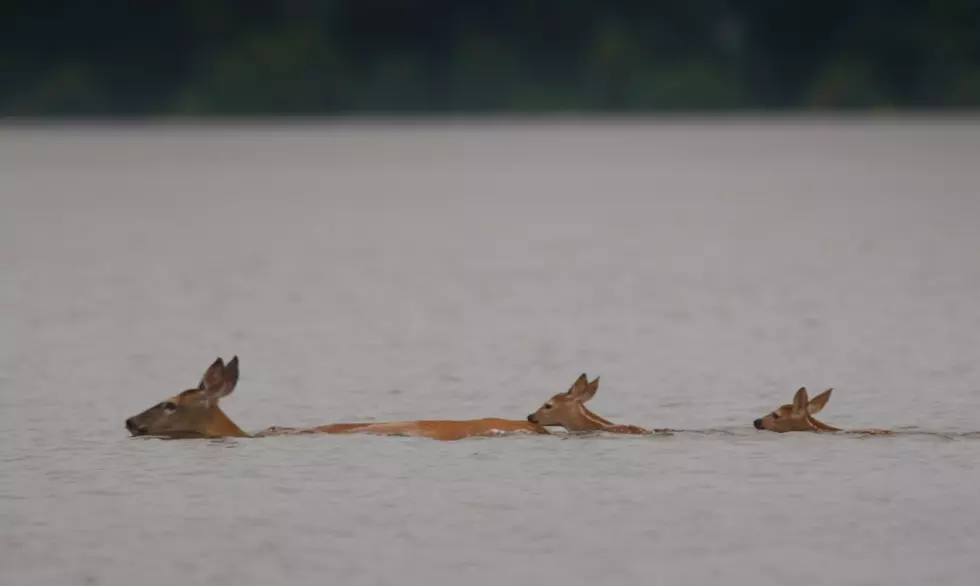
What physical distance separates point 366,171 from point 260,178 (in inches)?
143

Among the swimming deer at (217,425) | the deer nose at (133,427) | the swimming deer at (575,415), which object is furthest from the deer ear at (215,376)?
the swimming deer at (575,415)

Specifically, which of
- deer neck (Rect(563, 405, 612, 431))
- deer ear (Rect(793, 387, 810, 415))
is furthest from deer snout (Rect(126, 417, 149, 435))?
deer ear (Rect(793, 387, 810, 415))

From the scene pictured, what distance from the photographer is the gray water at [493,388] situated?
6172 millimetres

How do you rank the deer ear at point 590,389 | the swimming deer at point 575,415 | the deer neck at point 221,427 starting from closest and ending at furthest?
the deer ear at point 590,389 → the swimming deer at point 575,415 → the deer neck at point 221,427

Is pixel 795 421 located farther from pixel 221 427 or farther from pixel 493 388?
pixel 221 427

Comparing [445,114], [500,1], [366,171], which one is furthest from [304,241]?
[500,1]

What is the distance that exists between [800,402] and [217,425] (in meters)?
2.18

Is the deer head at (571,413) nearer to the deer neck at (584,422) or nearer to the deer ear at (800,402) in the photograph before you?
the deer neck at (584,422)

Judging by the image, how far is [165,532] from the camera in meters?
6.44

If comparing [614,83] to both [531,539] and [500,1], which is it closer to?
[500,1]

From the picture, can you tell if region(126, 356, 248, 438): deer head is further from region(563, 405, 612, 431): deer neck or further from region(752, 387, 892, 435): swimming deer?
region(752, 387, 892, 435): swimming deer

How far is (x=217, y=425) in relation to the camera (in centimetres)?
812

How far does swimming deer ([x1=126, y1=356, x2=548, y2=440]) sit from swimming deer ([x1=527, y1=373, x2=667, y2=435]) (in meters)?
0.11

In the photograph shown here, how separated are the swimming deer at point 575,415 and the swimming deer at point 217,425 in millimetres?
111
